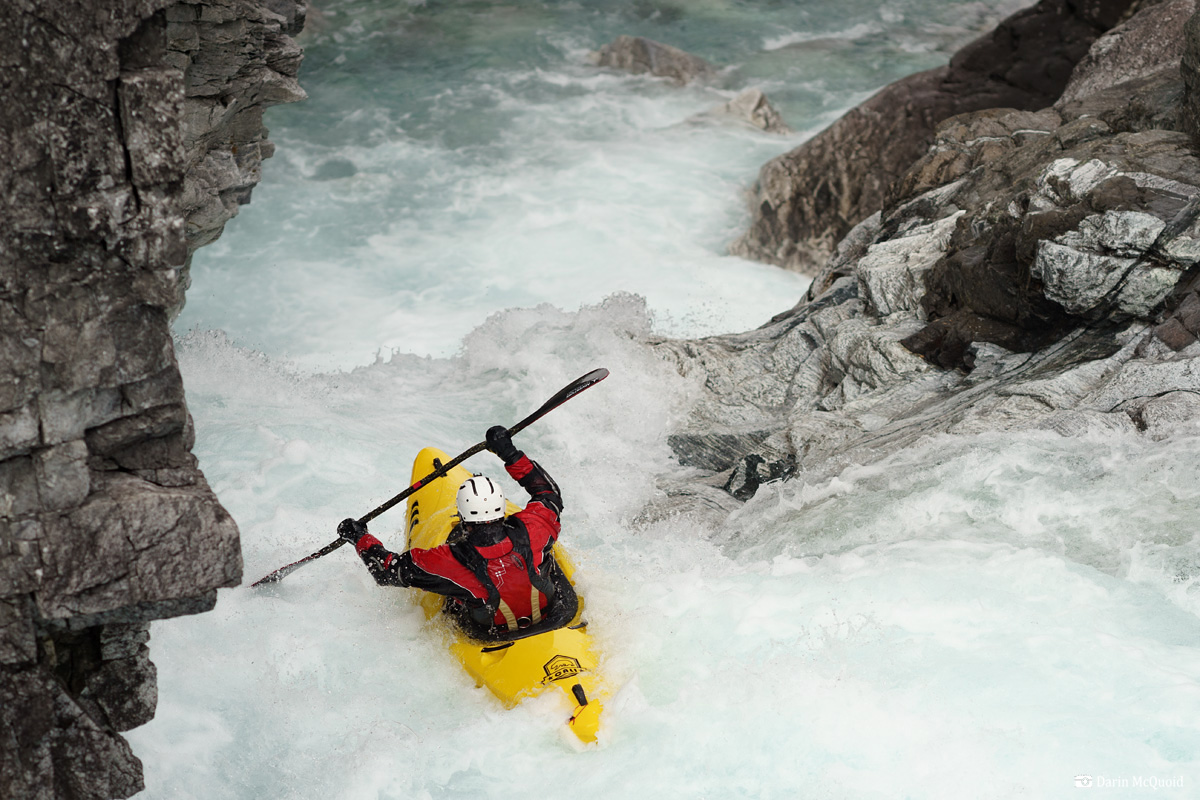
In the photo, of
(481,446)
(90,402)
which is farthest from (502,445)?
(90,402)

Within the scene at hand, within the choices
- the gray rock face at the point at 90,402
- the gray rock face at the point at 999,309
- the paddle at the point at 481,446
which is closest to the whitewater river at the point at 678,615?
the gray rock face at the point at 999,309

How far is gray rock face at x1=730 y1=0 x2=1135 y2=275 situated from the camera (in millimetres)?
11484

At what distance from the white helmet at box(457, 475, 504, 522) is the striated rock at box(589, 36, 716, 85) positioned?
15.2 meters

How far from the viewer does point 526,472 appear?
560 centimetres

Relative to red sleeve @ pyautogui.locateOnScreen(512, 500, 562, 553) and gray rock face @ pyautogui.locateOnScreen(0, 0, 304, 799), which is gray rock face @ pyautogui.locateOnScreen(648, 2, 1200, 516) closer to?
red sleeve @ pyautogui.locateOnScreen(512, 500, 562, 553)

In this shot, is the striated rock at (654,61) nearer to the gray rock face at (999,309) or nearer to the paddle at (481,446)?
the gray rock face at (999,309)

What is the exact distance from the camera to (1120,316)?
6406 millimetres

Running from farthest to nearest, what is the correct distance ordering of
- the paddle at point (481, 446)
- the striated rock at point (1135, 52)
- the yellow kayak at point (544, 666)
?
the striated rock at point (1135, 52)
the paddle at point (481, 446)
the yellow kayak at point (544, 666)

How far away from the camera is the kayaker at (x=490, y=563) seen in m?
5.08

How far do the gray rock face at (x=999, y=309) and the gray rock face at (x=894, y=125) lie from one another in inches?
84.5

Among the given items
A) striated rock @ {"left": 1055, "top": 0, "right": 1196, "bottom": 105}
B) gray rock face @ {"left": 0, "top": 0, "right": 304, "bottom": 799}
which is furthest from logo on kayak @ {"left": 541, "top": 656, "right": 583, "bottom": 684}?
striated rock @ {"left": 1055, "top": 0, "right": 1196, "bottom": 105}

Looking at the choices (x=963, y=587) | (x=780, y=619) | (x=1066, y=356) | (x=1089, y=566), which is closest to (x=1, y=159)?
(x=780, y=619)

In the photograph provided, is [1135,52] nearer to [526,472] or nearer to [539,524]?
[526,472]

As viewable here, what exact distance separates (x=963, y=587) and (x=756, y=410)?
303 centimetres
